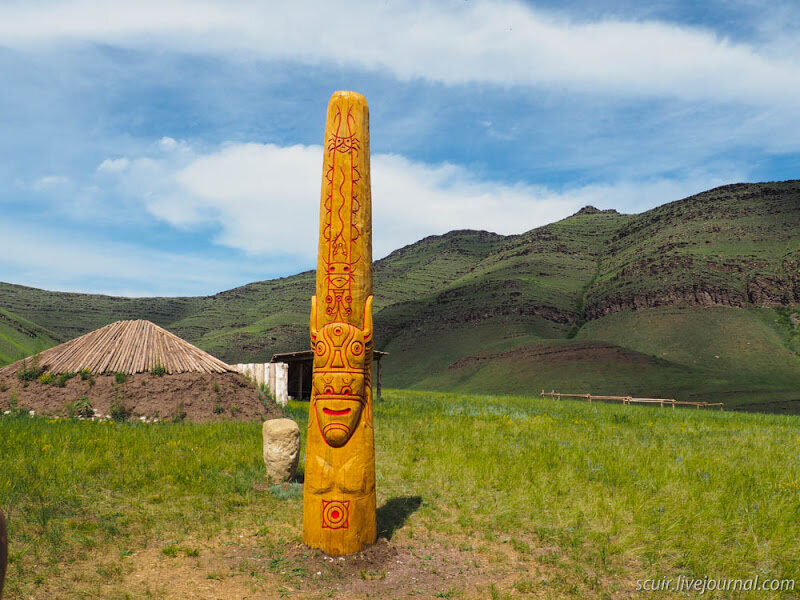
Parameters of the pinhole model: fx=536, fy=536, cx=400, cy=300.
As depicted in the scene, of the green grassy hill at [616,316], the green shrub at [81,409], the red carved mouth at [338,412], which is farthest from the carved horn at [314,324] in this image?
the green grassy hill at [616,316]

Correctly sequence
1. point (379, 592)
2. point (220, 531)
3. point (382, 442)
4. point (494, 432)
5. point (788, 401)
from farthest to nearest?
point (788, 401), point (494, 432), point (382, 442), point (220, 531), point (379, 592)

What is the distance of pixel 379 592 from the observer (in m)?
6.35

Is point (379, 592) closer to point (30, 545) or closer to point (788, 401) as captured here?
point (30, 545)

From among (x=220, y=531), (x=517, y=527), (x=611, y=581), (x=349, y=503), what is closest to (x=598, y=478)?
(x=517, y=527)

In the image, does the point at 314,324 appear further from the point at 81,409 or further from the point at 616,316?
the point at 616,316

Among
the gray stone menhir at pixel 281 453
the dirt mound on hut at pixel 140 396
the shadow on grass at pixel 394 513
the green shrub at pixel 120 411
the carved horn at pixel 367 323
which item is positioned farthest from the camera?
the dirt mound on hut at pixel 140 396

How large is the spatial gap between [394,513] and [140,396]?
435 inches

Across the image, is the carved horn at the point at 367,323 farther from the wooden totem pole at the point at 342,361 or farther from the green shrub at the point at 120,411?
the green shrub at the point at 120,411

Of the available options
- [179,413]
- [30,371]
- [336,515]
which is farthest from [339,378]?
[30,371]

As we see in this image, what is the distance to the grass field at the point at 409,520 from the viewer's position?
21.2 feet

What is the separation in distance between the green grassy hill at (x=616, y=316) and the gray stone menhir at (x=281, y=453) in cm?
4314

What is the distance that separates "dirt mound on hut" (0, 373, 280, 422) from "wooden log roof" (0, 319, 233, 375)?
346mm

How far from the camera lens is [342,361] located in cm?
735

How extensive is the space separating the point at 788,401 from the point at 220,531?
48.4m
